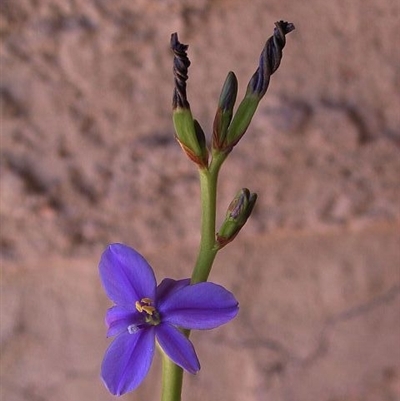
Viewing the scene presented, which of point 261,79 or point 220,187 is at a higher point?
point 220,187

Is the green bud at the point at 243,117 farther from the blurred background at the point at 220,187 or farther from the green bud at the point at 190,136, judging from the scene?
the blurred background at the point at 220,187

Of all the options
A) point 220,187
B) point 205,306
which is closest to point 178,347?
point 205,306

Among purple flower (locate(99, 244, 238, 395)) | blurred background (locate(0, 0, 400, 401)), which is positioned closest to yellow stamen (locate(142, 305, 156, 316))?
purple flower (locate(99, 244, 238, 395))

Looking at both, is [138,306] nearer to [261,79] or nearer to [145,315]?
[145,315]

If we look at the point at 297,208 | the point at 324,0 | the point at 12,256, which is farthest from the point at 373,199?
the point at 12,256

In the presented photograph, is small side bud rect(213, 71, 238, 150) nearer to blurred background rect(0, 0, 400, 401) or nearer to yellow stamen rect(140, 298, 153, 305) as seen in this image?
yellow stamen rect(140, 298, 153, 305)

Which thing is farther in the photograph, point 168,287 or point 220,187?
point 220,187

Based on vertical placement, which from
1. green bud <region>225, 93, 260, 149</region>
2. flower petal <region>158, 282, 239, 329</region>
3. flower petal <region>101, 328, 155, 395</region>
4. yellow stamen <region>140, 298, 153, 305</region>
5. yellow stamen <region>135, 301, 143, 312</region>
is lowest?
flower petal <region>101, 328, 155, 395</region>
